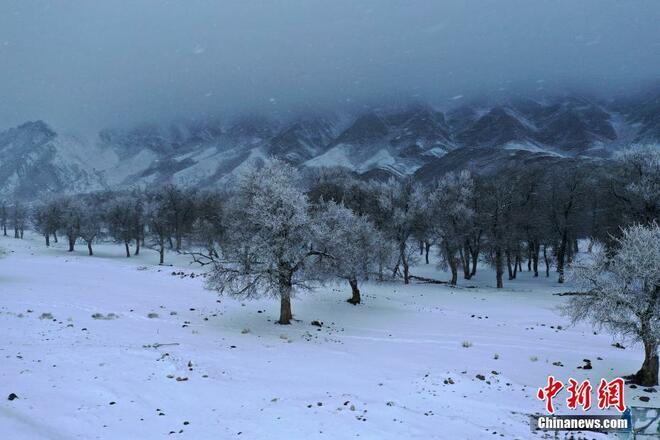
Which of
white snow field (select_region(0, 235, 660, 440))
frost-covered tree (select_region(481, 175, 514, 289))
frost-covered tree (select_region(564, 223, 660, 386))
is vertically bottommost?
white snow field (select_region(0, 235, 660, 440))

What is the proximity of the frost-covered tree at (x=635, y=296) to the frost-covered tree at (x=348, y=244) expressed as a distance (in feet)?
49.0

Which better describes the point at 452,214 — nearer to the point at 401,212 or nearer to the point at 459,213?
the point at 459,213

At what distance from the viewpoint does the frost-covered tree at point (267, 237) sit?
23.9 meters

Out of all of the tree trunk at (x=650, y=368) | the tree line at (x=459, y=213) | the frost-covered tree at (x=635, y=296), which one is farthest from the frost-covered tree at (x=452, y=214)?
the tree trunk at (x=650, y=368)

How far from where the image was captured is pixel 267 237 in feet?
79.6

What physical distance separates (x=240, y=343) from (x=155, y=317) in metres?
7.24

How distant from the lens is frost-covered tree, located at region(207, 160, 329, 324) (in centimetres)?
2392

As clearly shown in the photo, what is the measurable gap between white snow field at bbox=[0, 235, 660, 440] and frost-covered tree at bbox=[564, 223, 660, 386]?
2.01 metres

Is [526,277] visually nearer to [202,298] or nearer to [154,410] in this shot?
[202,298]

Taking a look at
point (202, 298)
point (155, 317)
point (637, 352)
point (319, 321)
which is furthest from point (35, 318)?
point (637, 352)

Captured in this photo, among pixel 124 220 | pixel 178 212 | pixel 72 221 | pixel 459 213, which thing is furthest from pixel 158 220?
pixel 459 213

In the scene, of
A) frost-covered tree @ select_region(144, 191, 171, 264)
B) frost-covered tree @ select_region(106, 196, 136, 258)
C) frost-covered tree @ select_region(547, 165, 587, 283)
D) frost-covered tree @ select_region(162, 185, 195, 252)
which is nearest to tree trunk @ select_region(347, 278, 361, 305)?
frost-covered tree @ select_region(547, 165, 587, 283)

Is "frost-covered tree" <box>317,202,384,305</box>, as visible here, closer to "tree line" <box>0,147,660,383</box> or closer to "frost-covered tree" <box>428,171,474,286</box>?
"tree line" <box>0,147,660,383</box>

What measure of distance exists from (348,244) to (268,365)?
50.3 ft
